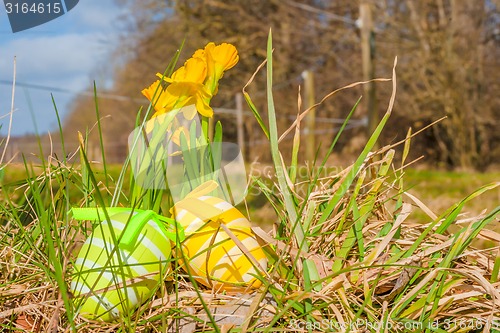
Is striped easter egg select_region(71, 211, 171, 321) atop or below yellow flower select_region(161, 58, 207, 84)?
below

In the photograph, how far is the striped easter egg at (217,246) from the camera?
0.72 metres

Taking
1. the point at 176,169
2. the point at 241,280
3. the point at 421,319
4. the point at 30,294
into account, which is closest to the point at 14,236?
the point at 30,294

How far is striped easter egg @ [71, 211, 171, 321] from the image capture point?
2.20ft

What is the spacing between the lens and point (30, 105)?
0.64 metres

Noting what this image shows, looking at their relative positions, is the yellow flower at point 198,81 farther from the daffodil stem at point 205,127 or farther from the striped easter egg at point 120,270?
the striped easter egg at point 120,270

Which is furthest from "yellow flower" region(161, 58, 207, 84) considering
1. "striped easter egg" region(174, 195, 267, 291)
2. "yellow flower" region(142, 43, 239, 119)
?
"striped easter egg" region(174, 195, 267, 291)

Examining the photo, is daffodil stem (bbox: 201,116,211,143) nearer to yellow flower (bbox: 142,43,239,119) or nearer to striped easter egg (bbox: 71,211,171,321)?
yellow flower (bbox: 142,43,239,119)

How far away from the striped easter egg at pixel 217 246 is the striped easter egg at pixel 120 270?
0.04m

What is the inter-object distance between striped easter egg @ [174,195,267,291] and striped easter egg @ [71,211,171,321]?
0.04 metres

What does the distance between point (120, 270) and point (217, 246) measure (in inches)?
5.3

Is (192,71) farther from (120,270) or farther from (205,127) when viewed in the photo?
(120,270)

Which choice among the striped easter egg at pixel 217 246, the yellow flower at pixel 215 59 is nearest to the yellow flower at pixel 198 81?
the yellow flower at pixel 215 59

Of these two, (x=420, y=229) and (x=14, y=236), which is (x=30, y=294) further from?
(x=420, y=229)

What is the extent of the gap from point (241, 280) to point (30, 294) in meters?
0.29
